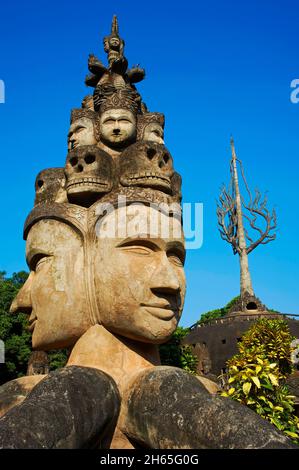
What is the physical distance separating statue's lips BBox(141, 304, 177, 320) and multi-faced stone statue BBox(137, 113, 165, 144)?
2.37 m

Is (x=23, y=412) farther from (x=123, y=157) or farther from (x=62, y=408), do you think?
(x=123, y=157)

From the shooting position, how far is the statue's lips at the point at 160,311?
4.46 meters

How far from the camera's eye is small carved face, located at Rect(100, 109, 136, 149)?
5.74 meters

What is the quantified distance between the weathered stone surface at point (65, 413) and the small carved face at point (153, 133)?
3122 millimetres

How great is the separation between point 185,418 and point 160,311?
46.4 inches

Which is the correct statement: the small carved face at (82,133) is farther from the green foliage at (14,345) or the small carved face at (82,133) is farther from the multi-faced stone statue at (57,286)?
the green foliage at (14,345)

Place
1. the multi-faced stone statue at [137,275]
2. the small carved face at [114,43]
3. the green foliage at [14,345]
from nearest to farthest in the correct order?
1. the multi-faced stone statue at [137,275]
2. the small carved face at [114,43]
3. the green foliage at [14,345]

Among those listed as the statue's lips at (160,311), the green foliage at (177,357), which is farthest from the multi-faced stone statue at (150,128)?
the green foliage at (177,357)

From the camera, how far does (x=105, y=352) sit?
4512mm

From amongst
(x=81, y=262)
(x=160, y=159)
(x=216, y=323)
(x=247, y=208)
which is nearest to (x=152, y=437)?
(x=81, y=262)

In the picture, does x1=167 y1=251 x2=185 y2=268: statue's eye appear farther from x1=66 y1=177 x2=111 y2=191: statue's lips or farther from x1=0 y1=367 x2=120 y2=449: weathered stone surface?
x1=0 y1=367 x2=120 y2=449: weathered stone surface

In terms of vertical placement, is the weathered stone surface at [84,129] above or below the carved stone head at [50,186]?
above

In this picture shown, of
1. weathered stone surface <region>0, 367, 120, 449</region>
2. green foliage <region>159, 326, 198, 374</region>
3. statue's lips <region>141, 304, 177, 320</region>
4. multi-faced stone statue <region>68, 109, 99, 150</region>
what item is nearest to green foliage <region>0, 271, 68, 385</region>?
green foliage <region>159, 326, 198, 374</region>

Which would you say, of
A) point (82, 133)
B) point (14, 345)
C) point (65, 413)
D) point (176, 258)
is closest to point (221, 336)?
point (14, 345)
